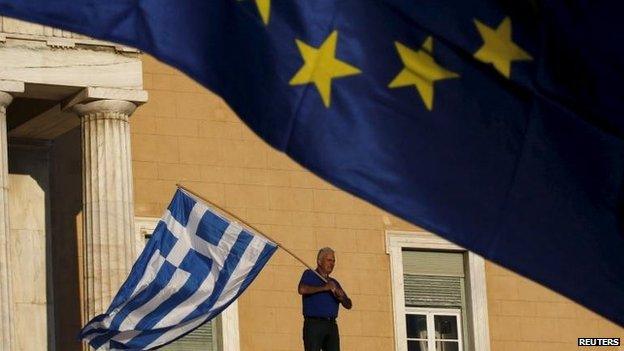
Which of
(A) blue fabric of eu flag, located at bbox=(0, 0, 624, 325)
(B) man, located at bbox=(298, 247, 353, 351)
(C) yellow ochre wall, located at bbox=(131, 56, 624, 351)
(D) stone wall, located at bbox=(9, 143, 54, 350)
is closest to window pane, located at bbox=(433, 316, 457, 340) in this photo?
(C) yellow ochre wall, located at bbox=(131, 56, 624, 351)

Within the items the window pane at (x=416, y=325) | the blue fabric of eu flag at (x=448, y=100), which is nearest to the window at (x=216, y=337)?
the window pane at (x=416, y=325)

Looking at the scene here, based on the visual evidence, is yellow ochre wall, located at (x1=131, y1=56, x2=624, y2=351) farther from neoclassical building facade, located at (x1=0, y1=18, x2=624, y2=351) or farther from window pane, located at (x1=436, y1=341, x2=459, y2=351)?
window pane, located at (x1=436, y1=341, x2=459, y2=351)

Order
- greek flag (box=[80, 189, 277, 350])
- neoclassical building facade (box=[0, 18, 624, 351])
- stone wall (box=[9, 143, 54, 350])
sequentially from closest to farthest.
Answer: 1. greek flag (box=[80, 189, 277, 350])
2. neoclassical building facade (box=[0, 18, 624, 351])
3. stone wall (box=[9, 143, 54, 350])

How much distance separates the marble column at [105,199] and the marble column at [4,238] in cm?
80

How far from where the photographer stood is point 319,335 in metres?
18.0

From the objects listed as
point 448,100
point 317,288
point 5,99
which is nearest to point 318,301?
point 317,288

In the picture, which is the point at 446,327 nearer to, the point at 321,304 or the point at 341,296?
the point at 321,304

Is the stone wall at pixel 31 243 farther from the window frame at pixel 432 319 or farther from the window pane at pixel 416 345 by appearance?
the window frame at pixel 432 319

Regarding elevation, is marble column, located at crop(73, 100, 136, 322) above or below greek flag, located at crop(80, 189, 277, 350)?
above

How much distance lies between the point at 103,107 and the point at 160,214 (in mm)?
2216

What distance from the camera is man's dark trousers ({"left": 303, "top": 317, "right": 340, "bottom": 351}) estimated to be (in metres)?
Result: 18.0

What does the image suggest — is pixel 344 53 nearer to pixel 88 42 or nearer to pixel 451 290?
pixel 88 42

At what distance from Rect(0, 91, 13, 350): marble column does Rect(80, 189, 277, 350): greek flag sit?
56.8 inches

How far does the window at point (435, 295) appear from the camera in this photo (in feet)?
76.5
